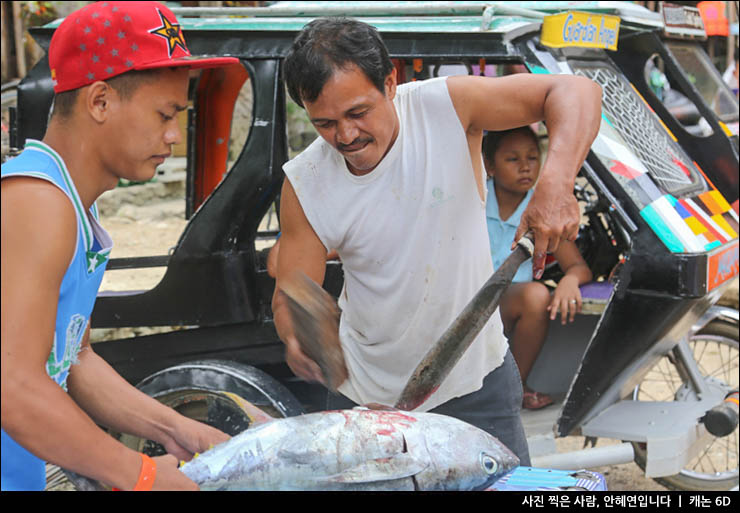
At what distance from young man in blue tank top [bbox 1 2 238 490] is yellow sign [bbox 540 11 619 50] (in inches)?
72.5

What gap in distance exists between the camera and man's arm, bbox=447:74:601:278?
1.94 metres

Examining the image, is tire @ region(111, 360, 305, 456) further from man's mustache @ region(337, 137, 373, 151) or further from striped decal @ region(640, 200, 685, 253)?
striped decal @ region(640, 200, 685, 253)

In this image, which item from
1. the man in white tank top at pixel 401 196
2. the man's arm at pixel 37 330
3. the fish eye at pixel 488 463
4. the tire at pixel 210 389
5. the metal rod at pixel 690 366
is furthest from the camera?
the metal rod at pixel 690 366

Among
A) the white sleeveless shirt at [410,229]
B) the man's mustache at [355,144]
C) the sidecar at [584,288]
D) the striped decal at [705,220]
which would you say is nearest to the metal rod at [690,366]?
the sidecar at [584,288]

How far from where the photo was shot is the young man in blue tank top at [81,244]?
50.8 inches

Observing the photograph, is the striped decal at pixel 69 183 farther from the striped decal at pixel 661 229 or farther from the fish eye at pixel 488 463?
the striped decal at pixel 661 229

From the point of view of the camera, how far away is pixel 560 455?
3.46 metres

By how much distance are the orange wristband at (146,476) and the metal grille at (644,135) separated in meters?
2.49

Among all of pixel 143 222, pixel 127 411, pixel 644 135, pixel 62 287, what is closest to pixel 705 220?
pixel 644 135

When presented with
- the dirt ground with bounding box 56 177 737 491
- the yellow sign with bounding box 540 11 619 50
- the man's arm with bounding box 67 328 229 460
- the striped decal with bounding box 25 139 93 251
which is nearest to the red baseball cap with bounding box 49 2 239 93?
the striped decal with bounding box 25 139 93 251

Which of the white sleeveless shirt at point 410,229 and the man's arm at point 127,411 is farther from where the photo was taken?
the white sleeveless shirt at point 410,229

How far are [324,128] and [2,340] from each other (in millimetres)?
1085

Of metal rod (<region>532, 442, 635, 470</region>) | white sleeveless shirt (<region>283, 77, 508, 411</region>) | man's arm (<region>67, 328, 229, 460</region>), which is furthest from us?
metal rod (<region>532, 442, 635, 470</region>)

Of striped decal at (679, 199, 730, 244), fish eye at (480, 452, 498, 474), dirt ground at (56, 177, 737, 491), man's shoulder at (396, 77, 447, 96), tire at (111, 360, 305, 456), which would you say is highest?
man's shoulder at (396, 77, 447, 96)
